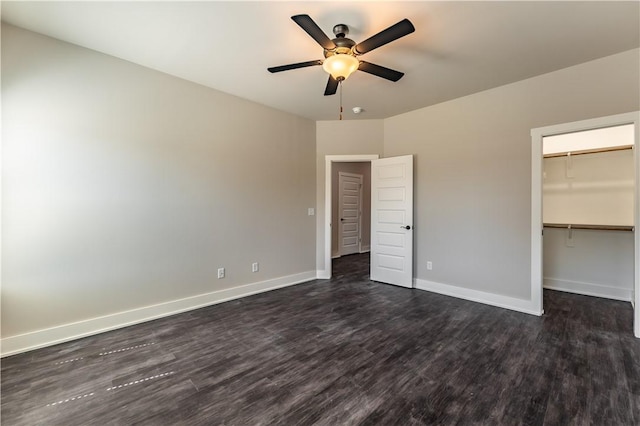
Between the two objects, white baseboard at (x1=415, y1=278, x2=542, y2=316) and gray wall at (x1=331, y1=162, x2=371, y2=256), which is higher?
gray wall at (x1=331, y1=162, x2=371, y2=256)

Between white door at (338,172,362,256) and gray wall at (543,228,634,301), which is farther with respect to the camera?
white door at (338,172,362,256)

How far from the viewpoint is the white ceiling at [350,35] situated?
213cm

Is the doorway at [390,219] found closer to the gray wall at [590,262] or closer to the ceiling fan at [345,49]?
the ceiling fan at [345,49]

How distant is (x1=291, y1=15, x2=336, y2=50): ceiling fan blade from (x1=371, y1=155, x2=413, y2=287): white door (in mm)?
2581

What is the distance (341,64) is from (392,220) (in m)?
2.83

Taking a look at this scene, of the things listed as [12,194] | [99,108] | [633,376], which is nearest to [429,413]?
[633,376]

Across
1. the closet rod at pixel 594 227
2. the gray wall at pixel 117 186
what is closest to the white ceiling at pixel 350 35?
the gray wall at pixel 117 186

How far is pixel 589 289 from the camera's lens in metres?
3.93

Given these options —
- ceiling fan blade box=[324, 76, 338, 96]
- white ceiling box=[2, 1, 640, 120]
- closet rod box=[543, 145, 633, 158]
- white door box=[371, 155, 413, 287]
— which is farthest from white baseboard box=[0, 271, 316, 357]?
closet rod box=[543, 145, 633, 158]

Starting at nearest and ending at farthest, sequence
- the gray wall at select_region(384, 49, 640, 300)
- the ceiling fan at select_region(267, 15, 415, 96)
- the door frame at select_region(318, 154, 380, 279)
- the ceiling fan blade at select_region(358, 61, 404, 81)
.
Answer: the ceiling fan at select_region(267, 15, 415, 96)
the ceiling fan blade at select_region(358, 61, 404, 81)
the gray wall at select_region(384, 49, 640, 300)
the door frame at select_region(318, 154, 380, 279)

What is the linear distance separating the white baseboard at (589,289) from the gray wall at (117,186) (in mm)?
4470

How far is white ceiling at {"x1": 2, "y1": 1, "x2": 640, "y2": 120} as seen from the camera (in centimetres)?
213

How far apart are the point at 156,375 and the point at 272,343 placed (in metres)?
0.95

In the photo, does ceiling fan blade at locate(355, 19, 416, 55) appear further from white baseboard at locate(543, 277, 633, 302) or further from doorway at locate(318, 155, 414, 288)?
white baseboard at locate(543, 277, 633, 302)
